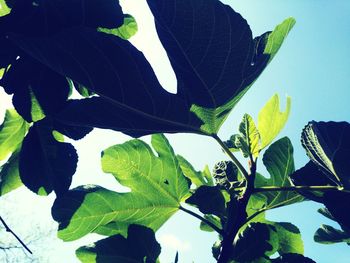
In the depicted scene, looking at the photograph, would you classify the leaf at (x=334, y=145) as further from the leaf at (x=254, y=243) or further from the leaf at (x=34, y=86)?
the leaf at (x=34, y=86)

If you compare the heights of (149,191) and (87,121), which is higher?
(87,121)

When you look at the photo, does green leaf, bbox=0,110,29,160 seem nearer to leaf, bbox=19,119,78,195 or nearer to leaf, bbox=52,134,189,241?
leaf, bbox=19,119,78,195

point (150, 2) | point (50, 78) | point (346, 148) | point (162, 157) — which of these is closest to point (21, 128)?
point (50, 78)

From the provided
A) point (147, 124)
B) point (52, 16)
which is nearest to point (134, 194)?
point (147, 124)

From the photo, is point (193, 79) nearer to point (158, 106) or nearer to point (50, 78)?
point (158, 106)

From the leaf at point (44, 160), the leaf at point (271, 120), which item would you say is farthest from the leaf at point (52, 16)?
the leaf at point (271, 120)

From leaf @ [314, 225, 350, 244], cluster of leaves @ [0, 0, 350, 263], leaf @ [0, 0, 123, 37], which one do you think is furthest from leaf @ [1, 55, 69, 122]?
leaf @ [314, 225, 350, 244]

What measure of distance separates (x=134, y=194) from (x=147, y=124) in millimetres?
302

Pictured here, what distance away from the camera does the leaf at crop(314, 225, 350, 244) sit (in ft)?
4.30

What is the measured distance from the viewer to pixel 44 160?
1.03 meters

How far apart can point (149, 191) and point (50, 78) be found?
1.31 ft

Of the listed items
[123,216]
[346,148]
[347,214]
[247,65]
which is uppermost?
[247,65]

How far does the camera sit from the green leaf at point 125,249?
93 cm

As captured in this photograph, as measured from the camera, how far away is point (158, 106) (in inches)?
31.0
